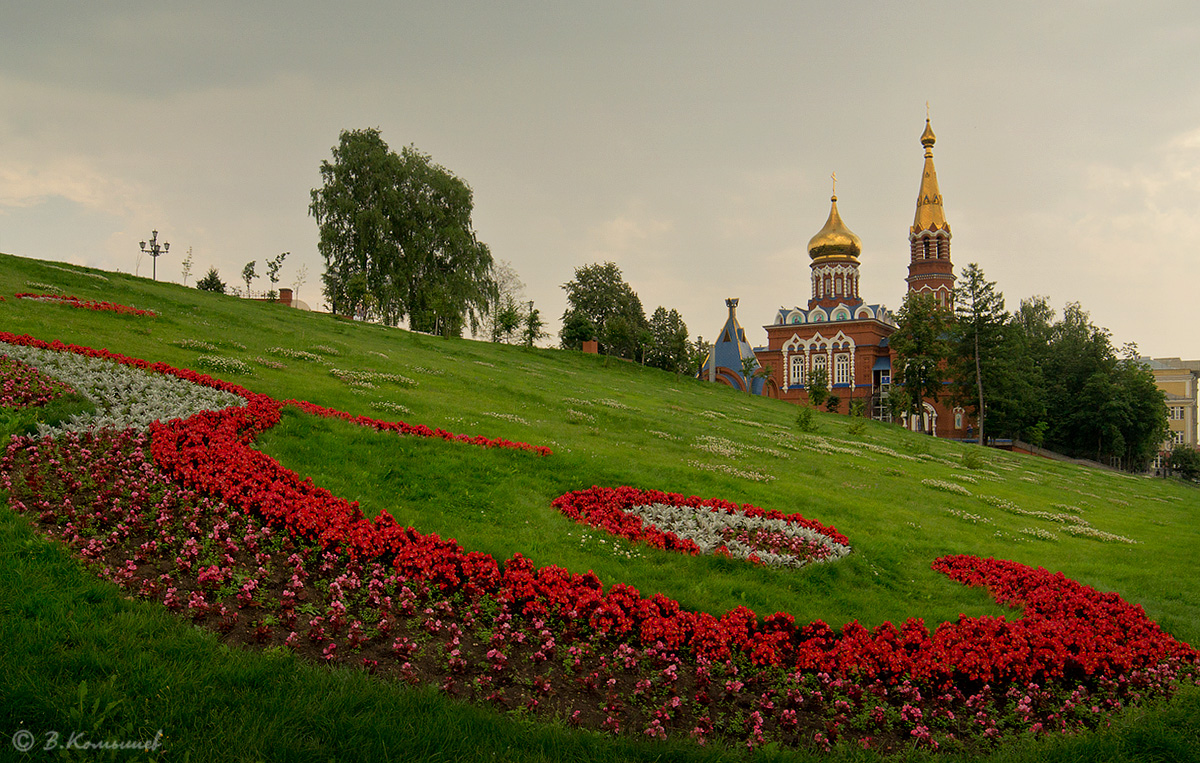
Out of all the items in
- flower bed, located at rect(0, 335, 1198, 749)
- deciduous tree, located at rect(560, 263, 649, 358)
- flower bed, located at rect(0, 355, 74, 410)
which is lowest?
flower bed, located at rect(0, 335, 1198, 749)

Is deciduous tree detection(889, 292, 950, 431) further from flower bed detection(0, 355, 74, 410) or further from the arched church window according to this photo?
flower bed detection(0, 355, 74, 410)

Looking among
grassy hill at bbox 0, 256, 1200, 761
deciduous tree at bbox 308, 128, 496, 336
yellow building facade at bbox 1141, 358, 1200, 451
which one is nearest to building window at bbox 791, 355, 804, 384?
deciduous tree at bbox 308, 128, 496, 336

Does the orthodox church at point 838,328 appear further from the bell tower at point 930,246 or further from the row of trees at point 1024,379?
the row of trees at point 1024,379

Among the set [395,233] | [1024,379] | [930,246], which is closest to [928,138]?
[930,246]

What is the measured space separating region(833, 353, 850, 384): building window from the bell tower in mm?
14004

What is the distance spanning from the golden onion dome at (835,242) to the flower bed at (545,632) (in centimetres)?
7946

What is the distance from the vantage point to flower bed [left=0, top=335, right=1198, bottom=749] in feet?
18.8

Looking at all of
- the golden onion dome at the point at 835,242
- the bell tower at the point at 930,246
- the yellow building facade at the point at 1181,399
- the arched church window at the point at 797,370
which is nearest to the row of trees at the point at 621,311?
the arched church window at the point at 797,370

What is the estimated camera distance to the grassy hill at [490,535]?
4445 millimetres

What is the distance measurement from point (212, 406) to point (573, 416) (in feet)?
31.4

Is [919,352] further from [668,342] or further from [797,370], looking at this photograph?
[668,342]

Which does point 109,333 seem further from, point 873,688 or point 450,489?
point 873,688

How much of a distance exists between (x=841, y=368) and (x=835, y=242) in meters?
15.9

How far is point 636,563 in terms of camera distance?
8617 millimetres
